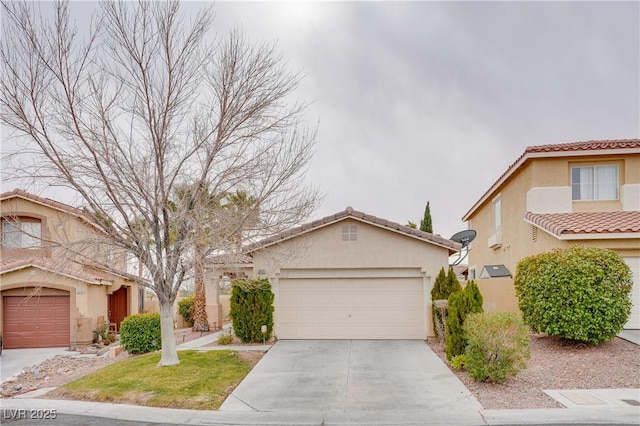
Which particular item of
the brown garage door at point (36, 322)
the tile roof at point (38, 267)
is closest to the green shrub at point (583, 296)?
Result: the tile roof at point (38, 267)

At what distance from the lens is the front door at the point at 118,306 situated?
23.7m

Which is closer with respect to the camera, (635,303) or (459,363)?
(459,363)

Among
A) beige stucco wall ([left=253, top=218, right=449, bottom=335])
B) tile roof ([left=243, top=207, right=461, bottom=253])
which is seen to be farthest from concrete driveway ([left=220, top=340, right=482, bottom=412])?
tile roof ([left=243, top=207, right=461, bottom=253])

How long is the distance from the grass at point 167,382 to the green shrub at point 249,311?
2.31m

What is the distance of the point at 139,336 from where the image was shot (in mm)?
14875

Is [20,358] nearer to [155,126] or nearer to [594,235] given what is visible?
[155,126]

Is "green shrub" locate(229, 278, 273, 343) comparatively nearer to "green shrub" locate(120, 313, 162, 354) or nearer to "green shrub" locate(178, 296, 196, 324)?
"green shrub" locate(120, 313, 162, 354)

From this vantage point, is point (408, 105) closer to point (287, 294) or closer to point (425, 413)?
point (287, 294)

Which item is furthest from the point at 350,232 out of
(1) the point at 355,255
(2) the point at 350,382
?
(2) the point at 350,382

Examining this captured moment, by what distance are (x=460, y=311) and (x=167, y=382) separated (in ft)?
23.0

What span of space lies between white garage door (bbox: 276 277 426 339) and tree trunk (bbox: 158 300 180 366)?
467 centimetres

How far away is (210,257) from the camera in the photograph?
1195 centimetres

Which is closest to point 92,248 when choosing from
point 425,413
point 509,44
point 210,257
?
point 210,257

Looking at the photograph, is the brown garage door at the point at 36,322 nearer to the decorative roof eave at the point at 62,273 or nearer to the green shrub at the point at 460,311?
the decorative roof eave at the point at 62,273
